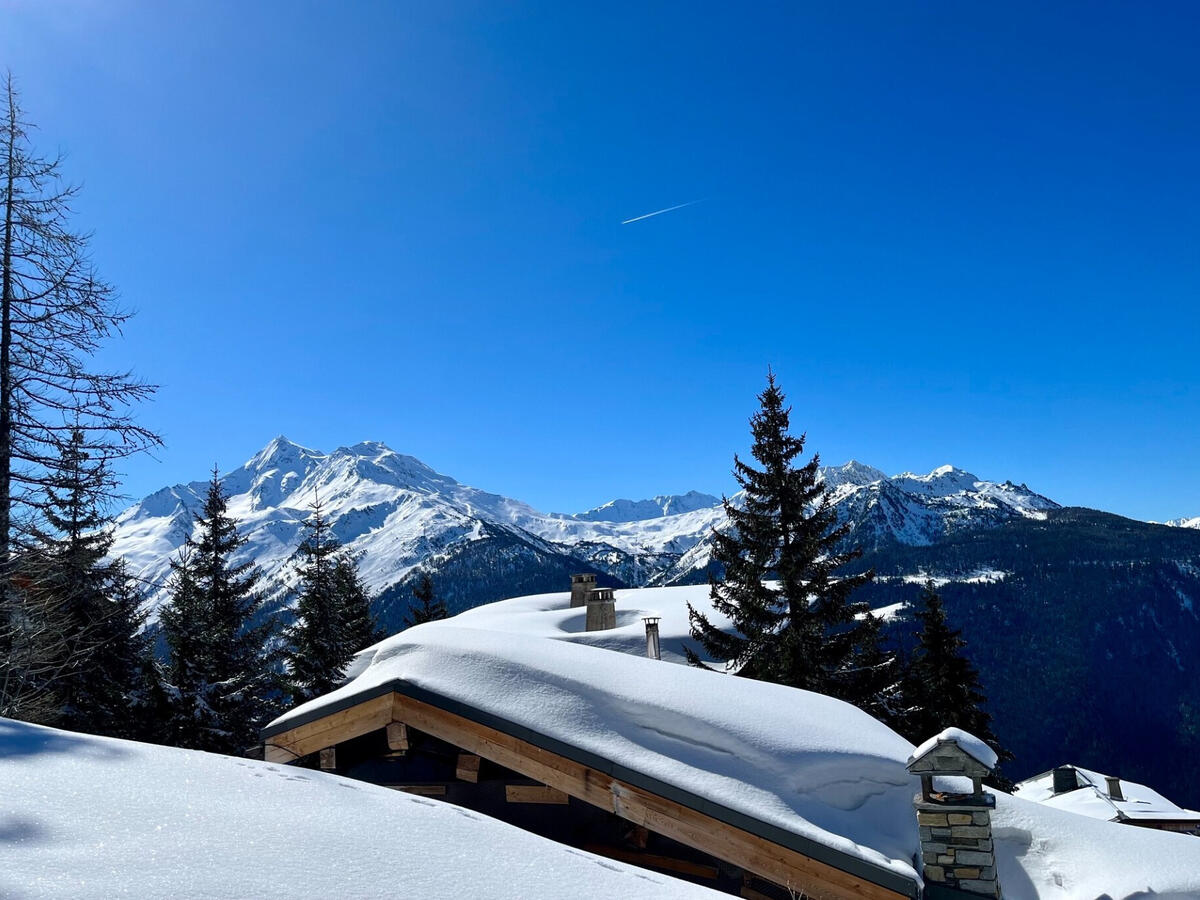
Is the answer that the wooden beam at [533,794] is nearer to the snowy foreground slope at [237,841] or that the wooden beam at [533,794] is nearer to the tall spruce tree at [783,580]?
the snowy foreground slope at [237,841]

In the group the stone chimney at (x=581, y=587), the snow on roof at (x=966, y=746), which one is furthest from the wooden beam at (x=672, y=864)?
the stone chimney at (x=581, y=587)

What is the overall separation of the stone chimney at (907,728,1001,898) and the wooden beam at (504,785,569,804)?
3176mm

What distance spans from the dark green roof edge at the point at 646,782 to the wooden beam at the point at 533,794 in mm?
752

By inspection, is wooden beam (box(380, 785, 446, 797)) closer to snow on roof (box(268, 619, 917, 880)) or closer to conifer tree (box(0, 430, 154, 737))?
snow on roof (box(268, 619, 917, 880))

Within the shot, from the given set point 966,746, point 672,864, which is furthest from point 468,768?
point 966,746

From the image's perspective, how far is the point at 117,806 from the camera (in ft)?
11.1

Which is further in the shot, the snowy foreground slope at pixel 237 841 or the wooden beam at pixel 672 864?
the wooden beam at pixel 672 864

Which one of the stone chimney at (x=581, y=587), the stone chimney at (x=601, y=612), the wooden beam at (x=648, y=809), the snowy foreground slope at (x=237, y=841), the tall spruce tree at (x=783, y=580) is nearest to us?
the snowy foreground slope at (x=237, y=841)

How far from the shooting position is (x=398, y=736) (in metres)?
7.16

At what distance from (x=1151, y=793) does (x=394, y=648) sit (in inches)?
1508

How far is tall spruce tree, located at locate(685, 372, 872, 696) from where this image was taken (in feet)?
55.3

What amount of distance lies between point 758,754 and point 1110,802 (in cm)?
2851

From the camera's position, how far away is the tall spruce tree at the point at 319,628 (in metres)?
21.3

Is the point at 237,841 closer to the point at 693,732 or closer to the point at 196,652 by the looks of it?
the point at 693,732
